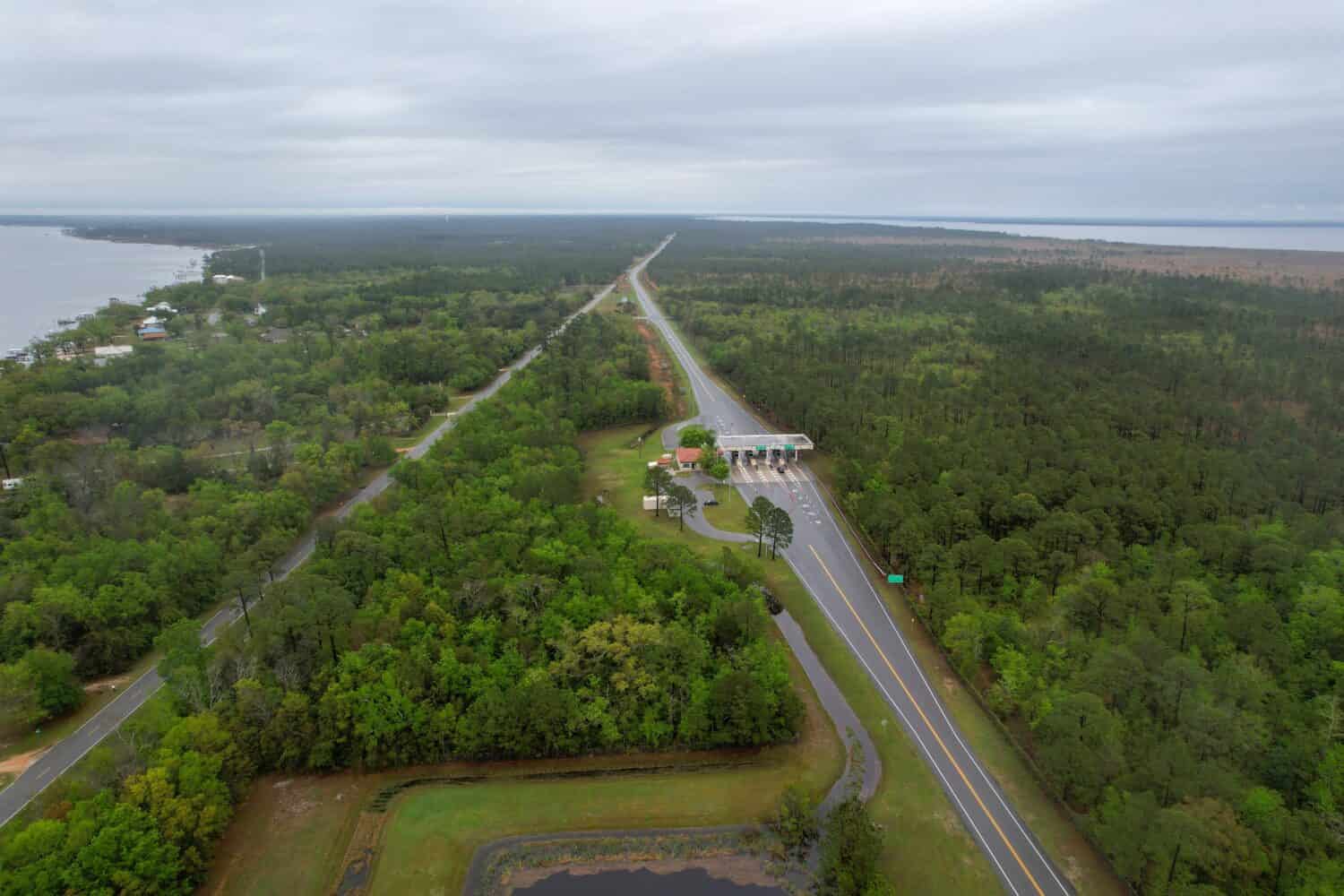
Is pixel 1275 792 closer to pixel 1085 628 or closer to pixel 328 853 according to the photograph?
pixel 1085 628

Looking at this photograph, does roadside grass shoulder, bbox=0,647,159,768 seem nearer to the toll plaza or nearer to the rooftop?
the toll plaza

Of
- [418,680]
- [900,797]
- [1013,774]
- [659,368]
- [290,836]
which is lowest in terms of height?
[290,836]

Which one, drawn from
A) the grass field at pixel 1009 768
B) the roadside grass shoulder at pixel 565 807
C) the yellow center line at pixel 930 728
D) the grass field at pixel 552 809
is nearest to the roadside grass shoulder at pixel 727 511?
the yellow center line at pixel 930 728

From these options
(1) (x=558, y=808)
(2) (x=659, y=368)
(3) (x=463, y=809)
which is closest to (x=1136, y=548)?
(1) (x=558, y=808)

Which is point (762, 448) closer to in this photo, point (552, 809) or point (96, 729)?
point (552, 809)

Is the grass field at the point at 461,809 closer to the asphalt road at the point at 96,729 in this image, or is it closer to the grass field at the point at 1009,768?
the grass field at the point at 1009,768
